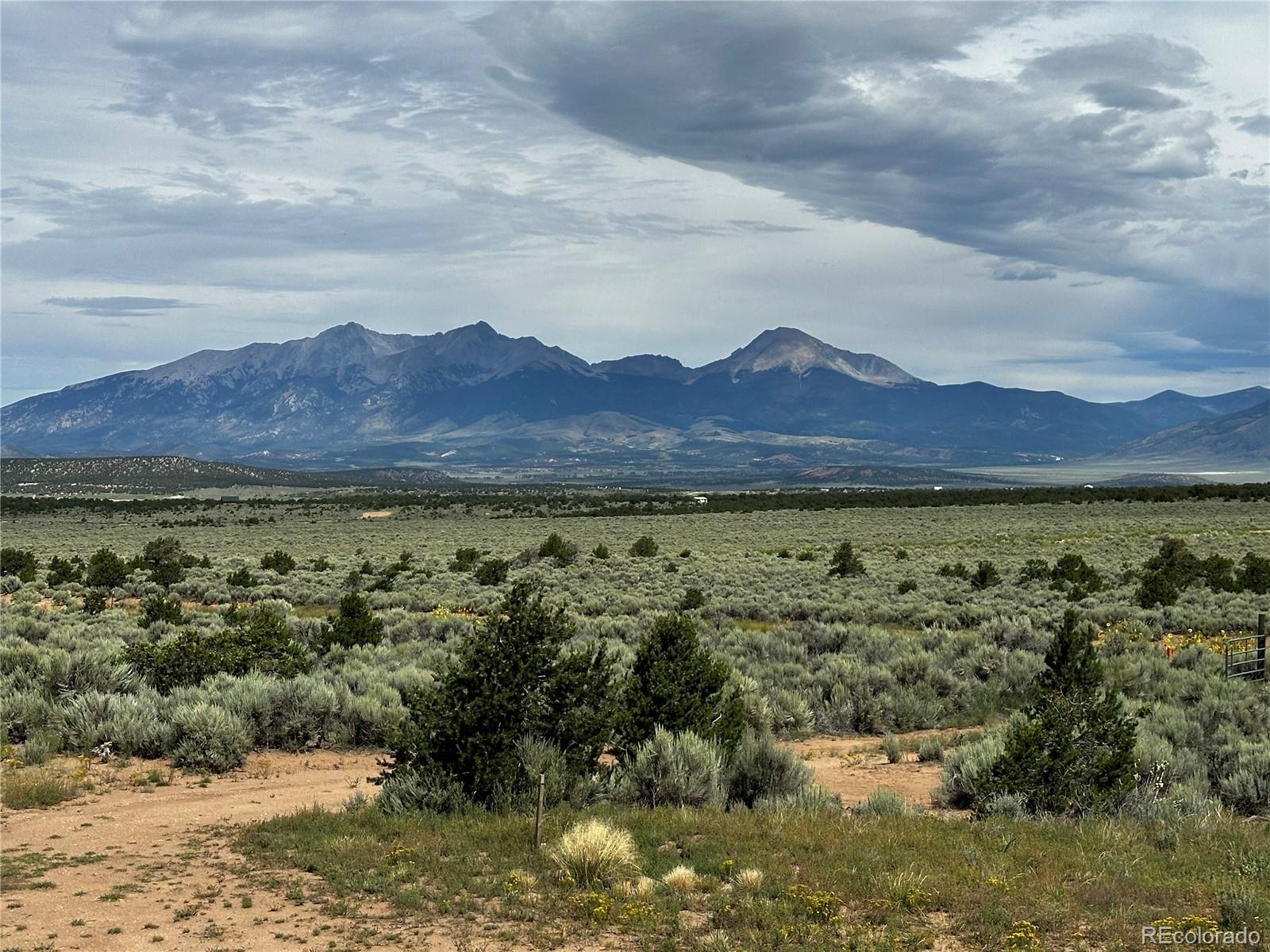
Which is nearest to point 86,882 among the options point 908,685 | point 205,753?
point 205,753

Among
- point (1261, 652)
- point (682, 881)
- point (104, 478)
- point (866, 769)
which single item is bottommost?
point (866, 769)

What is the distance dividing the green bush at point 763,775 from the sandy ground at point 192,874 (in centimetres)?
90

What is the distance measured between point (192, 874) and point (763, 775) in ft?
18.2

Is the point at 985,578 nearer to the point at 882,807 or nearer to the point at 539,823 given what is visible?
the point at 882,807

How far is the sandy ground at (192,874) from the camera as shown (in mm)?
7086

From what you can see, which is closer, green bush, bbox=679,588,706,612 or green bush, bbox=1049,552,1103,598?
green bush, bbox=679,588,706,612

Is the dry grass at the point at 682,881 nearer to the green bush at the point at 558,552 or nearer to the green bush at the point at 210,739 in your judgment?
the green bush at the point at 210,739

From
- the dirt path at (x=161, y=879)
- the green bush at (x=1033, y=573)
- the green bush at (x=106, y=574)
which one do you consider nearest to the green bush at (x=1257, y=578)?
the green bush at (x=1033, y=573)

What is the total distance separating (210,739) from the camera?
40.9 feet

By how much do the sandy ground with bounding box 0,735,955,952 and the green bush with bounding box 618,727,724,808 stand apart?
6.15 feet

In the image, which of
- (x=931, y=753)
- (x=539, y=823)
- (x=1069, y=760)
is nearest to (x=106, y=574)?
(x=931, y=753)

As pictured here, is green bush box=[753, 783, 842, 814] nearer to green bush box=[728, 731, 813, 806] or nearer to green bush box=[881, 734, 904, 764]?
green bush box=[728, 731, 813, 806]

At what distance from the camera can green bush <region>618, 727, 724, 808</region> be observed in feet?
32.7

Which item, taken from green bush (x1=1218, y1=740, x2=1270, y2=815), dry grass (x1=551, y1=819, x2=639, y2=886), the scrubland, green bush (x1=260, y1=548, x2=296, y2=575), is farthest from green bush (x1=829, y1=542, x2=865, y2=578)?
dry grass (x1=551, y1=819, x2=639, y2=886)
